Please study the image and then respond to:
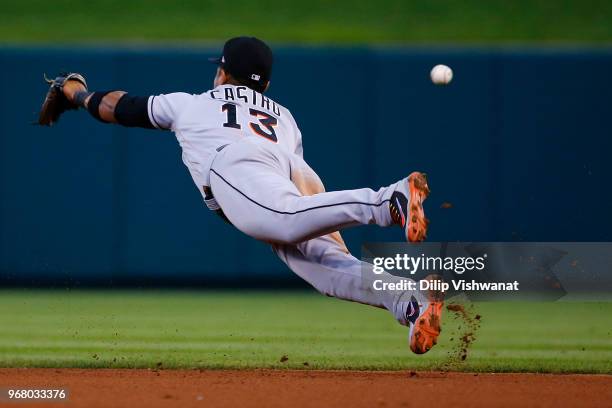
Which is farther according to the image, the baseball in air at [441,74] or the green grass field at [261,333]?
the baseball in air at [441,74]

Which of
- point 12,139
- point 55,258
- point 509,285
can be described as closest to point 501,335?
point 509,285

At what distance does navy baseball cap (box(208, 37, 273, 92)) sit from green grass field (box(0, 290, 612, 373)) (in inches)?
64.6

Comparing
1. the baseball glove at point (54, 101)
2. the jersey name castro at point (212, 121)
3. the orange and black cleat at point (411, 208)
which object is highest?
the baseball glove at point (54, 101)

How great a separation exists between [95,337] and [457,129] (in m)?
4.62

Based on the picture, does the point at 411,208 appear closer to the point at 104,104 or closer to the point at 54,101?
the point at 104,104

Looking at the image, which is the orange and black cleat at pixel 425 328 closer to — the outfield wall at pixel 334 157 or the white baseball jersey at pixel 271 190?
the white baseball jersey at pixel 271 190

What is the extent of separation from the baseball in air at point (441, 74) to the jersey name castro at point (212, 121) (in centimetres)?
440

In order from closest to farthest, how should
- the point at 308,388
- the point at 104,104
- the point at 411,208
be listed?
the point at 411,208 → the point at 308,388 → the point at 104,104

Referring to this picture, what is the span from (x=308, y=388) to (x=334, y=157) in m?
5.57

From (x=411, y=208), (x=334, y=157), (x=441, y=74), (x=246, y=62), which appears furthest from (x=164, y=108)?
(x=334, y=157)

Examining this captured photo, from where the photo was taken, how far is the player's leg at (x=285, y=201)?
434 cm

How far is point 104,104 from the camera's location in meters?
5.02

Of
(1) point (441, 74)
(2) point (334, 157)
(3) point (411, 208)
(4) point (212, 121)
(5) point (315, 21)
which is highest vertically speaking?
(5) point (315, 21)

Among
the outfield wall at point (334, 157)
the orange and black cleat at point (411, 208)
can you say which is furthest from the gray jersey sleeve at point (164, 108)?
the outfield wall at point (334, 157)
